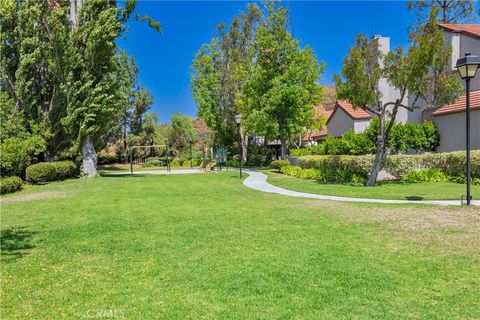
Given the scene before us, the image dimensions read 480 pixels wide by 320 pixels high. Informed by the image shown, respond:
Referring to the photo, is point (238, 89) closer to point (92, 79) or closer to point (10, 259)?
point (92, 79)

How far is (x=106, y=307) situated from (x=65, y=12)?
67.3ft

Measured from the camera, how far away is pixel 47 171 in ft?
60.8

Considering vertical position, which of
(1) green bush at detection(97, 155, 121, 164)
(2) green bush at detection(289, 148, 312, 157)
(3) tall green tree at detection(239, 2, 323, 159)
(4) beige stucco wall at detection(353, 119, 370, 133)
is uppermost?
(3) tall green tree at detection(239, 2, 323, 159)

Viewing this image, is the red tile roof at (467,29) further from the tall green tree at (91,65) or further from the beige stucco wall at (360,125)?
the tall green tree at (91,65)

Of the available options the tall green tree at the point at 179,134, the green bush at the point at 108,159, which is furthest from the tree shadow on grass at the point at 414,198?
the green bush at the point at 108,159

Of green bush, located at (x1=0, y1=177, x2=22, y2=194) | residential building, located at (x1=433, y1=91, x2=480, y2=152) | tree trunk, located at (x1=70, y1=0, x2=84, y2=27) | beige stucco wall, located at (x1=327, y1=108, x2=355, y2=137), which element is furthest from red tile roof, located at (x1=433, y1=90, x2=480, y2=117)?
tree trunk, located at (x1=70, y1=0, x2=84, y2=27)

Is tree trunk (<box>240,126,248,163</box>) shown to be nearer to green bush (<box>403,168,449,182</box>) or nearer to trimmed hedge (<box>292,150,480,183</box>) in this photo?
trimmed hedge (<box>292,150,480,183</box>)

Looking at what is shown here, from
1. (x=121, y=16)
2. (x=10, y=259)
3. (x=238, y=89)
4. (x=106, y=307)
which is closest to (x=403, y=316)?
(x=106, y=307)

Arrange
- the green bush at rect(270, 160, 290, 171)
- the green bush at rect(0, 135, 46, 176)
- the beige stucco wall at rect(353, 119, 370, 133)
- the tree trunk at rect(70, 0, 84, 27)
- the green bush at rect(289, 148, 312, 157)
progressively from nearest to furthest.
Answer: the green bush at rect(0, 135, 46, 176) < the tree trunk at rect(70, 0, 84, 27) < the beige stucco wall at rect(353, 119, 370, 133) < the green bush at rect(270, 160, 290, 171) < the green bush at rect(289, 148, 312, 157)

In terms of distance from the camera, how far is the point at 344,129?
75.8 ft

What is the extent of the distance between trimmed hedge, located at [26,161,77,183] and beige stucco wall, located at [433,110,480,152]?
19.2 metres

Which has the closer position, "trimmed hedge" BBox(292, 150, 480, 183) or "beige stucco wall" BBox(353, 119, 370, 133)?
"trimmed hedge" BBox(292, 150, 480, 183)

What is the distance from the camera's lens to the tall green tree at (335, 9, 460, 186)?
12.3 metres

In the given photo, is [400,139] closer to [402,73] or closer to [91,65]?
[402,73]
